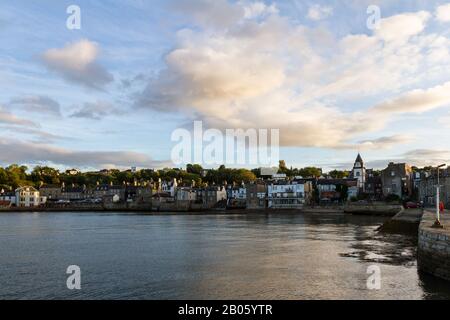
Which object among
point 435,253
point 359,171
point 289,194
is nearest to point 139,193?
point 289,194

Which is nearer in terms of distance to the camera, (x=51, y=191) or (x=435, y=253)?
(x=435, y=253)

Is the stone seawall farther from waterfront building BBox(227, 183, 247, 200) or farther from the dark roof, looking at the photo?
waterfront building BBox(227, 183, 247, 200)

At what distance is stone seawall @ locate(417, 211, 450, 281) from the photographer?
68.3ft

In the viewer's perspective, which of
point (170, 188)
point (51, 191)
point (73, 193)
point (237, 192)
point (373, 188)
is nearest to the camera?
point (373, 188)

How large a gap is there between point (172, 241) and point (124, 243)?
461 centimetres

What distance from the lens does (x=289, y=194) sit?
11594cm

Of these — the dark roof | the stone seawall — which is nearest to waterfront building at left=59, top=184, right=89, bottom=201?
the dark roof

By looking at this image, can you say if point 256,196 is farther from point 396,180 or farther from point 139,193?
point 139,193

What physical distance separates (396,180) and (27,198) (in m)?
120

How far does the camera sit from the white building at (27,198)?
501 ft

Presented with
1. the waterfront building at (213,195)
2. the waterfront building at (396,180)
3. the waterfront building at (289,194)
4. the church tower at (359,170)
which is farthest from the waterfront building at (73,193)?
the waterfront building at (396,180)

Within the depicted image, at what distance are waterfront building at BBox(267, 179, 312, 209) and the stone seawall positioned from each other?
89.3 meters
